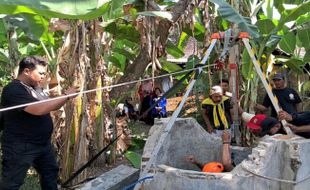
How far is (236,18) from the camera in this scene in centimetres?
517

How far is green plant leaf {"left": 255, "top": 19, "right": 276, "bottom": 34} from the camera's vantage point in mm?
6352

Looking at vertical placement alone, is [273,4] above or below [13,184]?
above

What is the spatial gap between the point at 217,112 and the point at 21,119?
10.8 ft

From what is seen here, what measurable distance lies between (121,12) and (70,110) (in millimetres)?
1512

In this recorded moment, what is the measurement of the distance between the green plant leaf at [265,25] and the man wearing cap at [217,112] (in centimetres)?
108

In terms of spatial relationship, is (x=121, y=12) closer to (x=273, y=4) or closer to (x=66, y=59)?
(x=66, y=59)

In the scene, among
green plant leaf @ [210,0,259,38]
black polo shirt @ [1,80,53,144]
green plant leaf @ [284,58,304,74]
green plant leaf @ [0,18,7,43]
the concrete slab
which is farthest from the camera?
green plant leaf @ [284,58,304,74]

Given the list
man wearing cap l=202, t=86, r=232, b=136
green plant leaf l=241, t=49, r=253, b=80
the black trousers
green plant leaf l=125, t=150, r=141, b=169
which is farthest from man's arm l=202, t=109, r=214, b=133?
the black trousers

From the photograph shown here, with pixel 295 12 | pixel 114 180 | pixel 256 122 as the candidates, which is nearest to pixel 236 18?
pixel 295 12

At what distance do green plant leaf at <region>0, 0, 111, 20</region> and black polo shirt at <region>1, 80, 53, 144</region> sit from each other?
0.69 meters

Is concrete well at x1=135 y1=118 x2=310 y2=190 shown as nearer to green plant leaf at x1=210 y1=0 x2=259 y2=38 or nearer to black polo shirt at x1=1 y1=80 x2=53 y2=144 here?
black polo shirt at x1=1 y1=80 x2=53 y2=144

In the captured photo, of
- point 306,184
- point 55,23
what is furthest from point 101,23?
point 306,184

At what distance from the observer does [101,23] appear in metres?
5.23

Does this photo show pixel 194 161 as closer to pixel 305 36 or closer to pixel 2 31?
pixel 2 31
